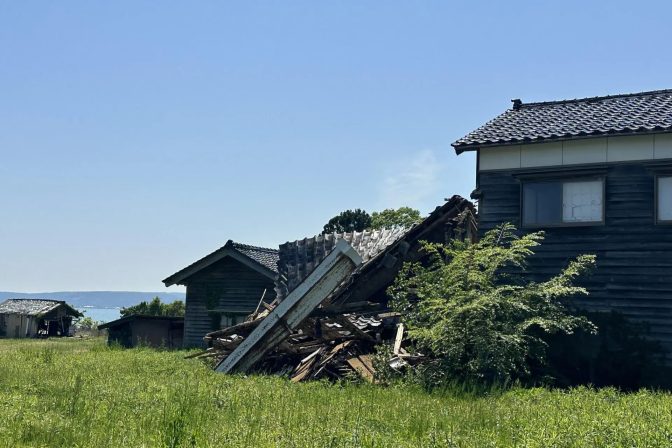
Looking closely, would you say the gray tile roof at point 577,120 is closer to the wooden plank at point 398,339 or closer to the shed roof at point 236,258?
the wooden plank at point 398,339

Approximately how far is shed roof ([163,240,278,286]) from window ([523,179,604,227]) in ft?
46.1

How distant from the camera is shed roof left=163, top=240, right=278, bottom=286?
97.2 feet

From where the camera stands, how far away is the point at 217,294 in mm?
31094

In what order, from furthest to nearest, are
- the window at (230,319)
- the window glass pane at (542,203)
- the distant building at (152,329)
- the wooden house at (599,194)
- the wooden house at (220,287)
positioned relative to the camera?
the distant building at (152,329) < the window at (230,319) < the wooden house at (220,287) < the window glass pane at (542,203) < the wooden house at (599,194)

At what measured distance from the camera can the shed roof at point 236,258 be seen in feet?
97.2

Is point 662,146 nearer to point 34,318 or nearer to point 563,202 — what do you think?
point 563,202

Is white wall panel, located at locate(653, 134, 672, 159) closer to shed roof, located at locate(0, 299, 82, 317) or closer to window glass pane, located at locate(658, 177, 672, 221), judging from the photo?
window glass pane, located at locate(658, 177, 672, 221)

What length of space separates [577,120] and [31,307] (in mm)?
51471

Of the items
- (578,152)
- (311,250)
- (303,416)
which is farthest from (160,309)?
(303,416)

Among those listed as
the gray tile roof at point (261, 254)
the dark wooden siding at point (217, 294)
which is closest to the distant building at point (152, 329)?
the dark wooden siding at point (217, 294)

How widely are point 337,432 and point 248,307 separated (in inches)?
870

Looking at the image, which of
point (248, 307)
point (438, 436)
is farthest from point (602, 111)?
point (248, 307)

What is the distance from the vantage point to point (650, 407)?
11172mm

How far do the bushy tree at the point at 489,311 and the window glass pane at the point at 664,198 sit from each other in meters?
1.92
